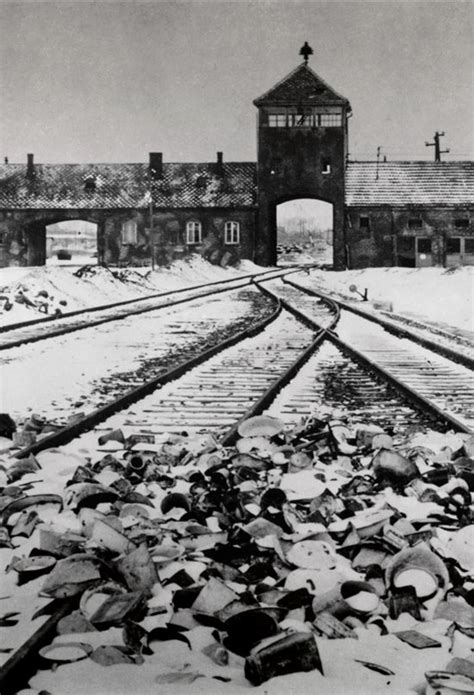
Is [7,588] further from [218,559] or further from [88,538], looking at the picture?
[218,559]

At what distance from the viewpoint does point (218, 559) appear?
3.49 m

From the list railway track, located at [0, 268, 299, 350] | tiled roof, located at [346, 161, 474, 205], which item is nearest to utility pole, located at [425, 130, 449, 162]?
tiled roof, located at [346, 161, 474, 205]

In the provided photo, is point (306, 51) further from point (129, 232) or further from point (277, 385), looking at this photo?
point (277, 385)

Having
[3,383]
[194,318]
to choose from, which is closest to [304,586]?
[3,383]

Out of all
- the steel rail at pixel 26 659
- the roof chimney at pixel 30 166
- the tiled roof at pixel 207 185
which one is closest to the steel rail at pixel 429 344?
the steel rail at pixel 26 659

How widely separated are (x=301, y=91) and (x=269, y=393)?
3981 centimetres

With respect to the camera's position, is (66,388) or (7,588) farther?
(66,388)

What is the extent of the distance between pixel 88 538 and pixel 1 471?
4.77 ft

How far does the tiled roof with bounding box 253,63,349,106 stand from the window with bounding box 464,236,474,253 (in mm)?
10451

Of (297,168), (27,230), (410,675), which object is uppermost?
(297,168)

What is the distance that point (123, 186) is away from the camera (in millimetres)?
48062

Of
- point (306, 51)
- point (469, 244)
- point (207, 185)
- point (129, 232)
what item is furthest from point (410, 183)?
point (129, 232)

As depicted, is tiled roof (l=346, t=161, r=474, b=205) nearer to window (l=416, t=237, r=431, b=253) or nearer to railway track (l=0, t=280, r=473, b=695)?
window (l=416, t=237, r=431, b=253)

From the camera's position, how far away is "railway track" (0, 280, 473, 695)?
6242 millimetres
